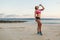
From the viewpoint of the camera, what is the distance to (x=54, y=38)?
8820mm

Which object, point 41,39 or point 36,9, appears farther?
point 36,9

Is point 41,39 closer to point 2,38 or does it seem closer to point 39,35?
point 39,35

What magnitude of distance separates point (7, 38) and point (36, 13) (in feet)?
5.27

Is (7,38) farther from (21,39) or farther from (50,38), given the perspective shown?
(50,38)

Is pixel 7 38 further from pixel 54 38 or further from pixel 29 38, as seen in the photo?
pixel 54 38

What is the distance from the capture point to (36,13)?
9352 millimetres

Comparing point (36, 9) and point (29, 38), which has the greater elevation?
point (36, 9)

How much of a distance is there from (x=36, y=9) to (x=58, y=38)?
1523 millimetres

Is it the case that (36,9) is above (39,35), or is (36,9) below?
above

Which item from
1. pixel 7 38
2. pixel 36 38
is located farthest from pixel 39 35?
pixel 7 38

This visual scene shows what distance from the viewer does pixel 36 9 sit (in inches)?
368

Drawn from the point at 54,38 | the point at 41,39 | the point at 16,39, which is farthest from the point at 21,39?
the point at 54,38

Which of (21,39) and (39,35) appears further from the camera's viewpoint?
(39,35)

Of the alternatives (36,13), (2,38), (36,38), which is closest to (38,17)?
(36,13)
